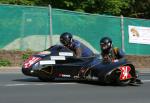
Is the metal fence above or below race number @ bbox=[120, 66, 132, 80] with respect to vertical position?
above

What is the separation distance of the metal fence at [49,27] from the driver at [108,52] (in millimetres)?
8636

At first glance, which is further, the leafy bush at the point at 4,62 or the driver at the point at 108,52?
the leafy bush at the point at 4,62

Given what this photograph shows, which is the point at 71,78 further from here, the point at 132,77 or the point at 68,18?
the point at 68,18

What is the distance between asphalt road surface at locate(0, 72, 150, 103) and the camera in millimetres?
12352

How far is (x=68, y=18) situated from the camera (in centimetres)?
2572

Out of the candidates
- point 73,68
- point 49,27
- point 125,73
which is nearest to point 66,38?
point 73,68

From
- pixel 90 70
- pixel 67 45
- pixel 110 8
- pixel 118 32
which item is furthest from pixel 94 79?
pixel 110 8

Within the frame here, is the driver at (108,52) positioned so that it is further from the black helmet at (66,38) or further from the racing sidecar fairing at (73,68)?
the black helmet at (66,38)

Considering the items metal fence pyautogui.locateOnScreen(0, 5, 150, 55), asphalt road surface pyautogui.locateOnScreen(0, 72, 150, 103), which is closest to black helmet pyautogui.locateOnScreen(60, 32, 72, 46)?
asphalt road surface pyautogui.locateOnScreen(0, 72, 150, 103)

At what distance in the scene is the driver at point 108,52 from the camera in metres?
15.6

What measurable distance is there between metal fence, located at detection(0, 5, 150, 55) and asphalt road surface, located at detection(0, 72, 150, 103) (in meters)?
7.66

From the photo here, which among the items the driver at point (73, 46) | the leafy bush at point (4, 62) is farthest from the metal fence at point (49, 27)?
the driver at point (73, 46)

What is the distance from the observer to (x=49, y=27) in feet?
81.2

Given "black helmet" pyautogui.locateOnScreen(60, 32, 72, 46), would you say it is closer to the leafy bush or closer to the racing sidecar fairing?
the racing sidecar fairing
